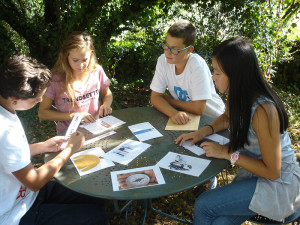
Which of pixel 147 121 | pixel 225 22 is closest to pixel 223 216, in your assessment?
pixel 147 121

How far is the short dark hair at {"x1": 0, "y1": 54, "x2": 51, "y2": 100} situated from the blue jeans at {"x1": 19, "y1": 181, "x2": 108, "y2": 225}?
2.61 feet

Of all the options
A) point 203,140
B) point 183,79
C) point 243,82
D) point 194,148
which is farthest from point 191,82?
point 243,82

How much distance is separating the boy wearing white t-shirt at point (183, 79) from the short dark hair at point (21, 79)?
4.07 feet

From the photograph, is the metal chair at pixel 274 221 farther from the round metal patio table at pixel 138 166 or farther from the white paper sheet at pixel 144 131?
the white paper sheet at pixel 144 131

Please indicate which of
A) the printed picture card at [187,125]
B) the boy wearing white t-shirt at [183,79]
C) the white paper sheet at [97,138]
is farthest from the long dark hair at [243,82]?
the white paper sheet at [97,138]

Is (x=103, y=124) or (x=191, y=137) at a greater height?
(x=191, y=137)

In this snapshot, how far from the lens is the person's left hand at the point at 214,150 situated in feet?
6.11

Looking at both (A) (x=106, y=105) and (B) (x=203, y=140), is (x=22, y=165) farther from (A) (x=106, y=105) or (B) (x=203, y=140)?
(A) (x=106, y=105)

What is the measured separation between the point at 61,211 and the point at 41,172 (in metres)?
0.37

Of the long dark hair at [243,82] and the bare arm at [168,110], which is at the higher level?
the long dark hair at [243,82]

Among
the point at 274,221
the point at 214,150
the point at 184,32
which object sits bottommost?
the point at 274,221

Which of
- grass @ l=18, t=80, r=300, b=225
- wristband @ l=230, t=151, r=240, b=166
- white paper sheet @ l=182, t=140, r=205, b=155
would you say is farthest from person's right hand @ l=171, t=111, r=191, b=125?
grass @ l=18, t=80, r=300, b=225

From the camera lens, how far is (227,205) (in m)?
1.75

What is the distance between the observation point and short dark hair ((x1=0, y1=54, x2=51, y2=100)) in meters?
1.55
